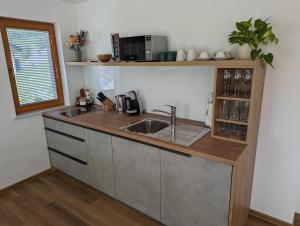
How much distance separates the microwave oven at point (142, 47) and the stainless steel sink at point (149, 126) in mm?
689

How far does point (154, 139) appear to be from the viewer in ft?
5.98

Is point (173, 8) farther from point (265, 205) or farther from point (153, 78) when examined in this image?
point (265, 205)

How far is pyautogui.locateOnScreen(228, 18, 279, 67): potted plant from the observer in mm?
1533

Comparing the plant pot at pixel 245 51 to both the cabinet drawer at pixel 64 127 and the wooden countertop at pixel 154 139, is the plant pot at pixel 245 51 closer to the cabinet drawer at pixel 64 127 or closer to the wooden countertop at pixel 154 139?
the wooden countertop at pixel 154 139

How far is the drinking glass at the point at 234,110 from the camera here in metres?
1.77

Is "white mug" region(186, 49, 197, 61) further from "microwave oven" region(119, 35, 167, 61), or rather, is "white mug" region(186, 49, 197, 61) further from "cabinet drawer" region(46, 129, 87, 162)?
"cabinet drawer" region(46, 129, 87, 162)

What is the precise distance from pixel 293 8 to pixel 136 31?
5.11ft

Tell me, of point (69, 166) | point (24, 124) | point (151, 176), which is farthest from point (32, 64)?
point (151, 176)

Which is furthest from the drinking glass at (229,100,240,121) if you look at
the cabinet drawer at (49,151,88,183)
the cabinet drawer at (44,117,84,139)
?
the cabinet drawer at (49,151,88,183)

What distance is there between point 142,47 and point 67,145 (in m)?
1.55

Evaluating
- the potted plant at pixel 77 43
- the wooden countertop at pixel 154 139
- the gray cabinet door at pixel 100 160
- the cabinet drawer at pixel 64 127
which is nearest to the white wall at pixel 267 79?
the wooden countertop at pixel 154 139

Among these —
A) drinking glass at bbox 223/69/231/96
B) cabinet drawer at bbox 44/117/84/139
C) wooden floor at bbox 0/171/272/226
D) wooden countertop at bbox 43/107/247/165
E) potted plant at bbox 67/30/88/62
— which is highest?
potted plant at bbox 67/30/88/62

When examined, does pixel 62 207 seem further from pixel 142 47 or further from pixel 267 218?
pixel 267 218

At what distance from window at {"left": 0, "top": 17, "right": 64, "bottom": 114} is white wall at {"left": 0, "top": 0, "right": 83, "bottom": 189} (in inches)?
3.6
